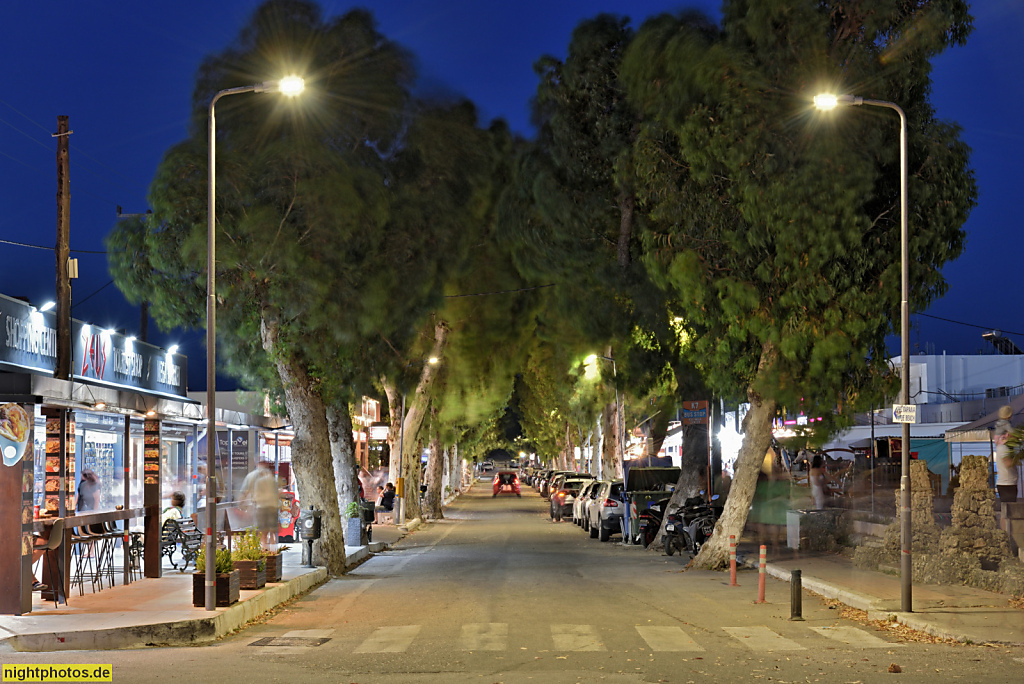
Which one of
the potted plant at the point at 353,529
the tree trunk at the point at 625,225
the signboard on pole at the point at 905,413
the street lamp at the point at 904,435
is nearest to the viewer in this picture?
the street lamp at the point at 904,435

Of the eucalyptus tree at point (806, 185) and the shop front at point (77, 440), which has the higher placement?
the eucalyptus tree at point (806, 185)

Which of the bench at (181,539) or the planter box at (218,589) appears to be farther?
the bench at (181,539)

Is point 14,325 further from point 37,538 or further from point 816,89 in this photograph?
point 816,89

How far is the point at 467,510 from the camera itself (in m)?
59.1

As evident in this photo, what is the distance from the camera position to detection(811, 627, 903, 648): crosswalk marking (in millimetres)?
12562

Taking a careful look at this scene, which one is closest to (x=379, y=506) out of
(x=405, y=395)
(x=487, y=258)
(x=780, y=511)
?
(x=405, y=395)

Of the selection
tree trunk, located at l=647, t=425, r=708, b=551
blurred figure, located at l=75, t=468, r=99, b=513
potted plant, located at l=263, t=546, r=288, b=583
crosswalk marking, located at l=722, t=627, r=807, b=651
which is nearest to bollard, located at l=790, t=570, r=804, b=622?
crosswalk marking, located at l=722, t=627, r=807, b=651

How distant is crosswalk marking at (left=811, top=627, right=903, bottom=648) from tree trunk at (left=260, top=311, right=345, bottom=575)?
11.4 m

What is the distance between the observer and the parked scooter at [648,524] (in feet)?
98.6

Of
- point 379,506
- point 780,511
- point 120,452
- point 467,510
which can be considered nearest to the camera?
point 120,452

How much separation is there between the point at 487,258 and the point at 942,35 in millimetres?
20484

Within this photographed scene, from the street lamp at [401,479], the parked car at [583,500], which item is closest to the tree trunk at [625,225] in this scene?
the parked car at [583,500]

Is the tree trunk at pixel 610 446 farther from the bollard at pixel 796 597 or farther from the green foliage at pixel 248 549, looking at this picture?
the bollard at pixel 796 597

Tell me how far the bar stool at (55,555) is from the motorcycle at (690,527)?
1491cm
